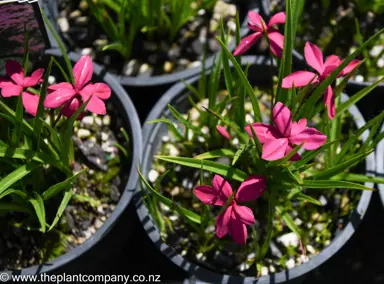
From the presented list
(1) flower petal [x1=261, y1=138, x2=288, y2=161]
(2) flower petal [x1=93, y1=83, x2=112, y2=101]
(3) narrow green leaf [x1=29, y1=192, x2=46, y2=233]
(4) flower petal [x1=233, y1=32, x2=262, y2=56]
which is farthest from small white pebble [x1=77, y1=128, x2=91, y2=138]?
(1) flower petal [x1=261, y1=138, x2=288, y2=161]

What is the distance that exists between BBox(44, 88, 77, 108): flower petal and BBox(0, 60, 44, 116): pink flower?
2.4 inches

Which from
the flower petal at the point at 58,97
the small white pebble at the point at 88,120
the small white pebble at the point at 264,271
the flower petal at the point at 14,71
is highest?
the flower petal at the point at 14,71

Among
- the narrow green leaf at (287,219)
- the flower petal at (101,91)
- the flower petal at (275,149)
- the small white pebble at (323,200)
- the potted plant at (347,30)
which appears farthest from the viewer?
the potted plant at (347,30)

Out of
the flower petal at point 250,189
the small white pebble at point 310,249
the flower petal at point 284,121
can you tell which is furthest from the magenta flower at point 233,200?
the small white pebble at point 310,249

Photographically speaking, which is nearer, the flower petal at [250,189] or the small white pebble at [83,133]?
the flower petal at [250,189]

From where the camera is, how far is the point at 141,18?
1.25 m

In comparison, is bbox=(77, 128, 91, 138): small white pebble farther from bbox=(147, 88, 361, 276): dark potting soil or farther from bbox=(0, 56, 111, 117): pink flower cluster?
bbox=(0, 56, 111, 117): pink flower cluster

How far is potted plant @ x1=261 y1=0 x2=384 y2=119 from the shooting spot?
1322mm

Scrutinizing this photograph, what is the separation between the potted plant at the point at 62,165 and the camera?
884 mm

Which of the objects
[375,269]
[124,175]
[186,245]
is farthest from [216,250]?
[375,269]

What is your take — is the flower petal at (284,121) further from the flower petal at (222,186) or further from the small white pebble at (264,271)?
the small white pebble at (264,271)

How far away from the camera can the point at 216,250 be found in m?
1.10

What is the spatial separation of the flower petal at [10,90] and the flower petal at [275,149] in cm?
41

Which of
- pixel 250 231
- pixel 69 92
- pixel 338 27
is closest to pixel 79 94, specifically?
pixel 69 92
